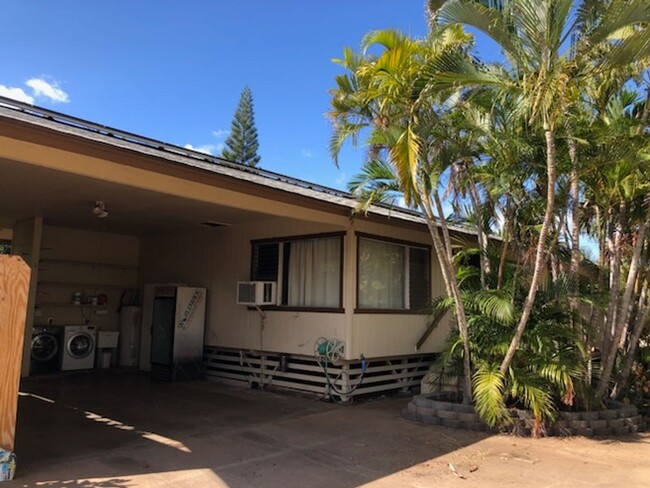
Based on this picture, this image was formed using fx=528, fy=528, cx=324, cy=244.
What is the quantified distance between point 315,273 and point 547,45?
14.9 feet

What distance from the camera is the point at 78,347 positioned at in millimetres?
10047

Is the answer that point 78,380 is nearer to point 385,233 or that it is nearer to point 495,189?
point 385,233

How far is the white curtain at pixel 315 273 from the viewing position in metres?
7.90

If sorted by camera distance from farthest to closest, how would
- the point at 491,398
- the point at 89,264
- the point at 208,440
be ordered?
the point at 89,264
the point at 491,398
the point at 208,440

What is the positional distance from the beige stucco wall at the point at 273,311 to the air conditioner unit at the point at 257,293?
28 centimetres

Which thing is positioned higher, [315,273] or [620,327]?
[315,273]

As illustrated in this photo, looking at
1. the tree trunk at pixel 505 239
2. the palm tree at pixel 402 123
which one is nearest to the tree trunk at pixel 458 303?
the palm tree at pixel 402 123

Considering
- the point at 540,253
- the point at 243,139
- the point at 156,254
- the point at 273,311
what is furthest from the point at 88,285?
the point at 243,139

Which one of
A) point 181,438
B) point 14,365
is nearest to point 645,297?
point 181,438

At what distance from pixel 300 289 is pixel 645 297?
481cm

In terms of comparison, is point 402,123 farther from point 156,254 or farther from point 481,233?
point 156,254

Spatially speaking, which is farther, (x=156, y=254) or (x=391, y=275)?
(x=156, y=254)

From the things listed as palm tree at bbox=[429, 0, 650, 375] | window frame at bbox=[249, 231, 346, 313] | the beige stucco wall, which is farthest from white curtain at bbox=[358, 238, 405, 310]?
palm tree at bbox=[429, 0, 650, 375]

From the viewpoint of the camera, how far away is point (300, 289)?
8281 millimetres
